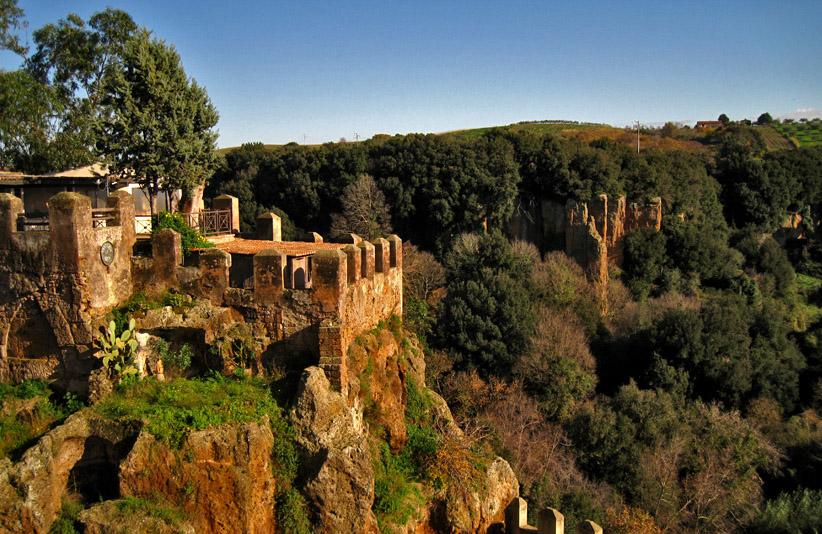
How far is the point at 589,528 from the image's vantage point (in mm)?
13547

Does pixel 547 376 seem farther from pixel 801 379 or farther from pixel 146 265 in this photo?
pixel 146 265

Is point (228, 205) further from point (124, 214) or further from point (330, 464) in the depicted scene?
point (330, 464)

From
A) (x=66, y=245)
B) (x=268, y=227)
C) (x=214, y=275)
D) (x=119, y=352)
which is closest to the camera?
(x=119, y=352)

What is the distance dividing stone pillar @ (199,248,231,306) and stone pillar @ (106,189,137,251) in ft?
5.29

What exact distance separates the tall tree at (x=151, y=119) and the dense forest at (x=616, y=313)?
10.8 m

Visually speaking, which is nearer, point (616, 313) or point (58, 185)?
point (58, 185)

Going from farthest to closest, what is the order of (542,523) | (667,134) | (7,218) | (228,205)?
1. (667,134)
2. (228,205)
3. (542,523)
4. (7,218)

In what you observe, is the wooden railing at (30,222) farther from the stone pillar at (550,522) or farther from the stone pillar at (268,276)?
the stone pillar at (550,522)

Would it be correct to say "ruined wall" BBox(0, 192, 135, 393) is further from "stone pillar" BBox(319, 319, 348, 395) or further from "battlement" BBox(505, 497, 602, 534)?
"battlement" BBox(505, 497, 602, 534)

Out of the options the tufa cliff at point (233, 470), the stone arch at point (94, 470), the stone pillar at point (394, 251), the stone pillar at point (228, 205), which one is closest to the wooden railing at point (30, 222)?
the tufa cliff at point (233, 470)

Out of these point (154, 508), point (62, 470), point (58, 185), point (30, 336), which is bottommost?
point (154, 508)

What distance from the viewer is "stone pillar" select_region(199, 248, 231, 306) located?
39.9 feet

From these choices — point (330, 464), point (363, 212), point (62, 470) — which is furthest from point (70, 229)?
point (363, 212)

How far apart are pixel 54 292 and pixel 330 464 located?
19.7ft
